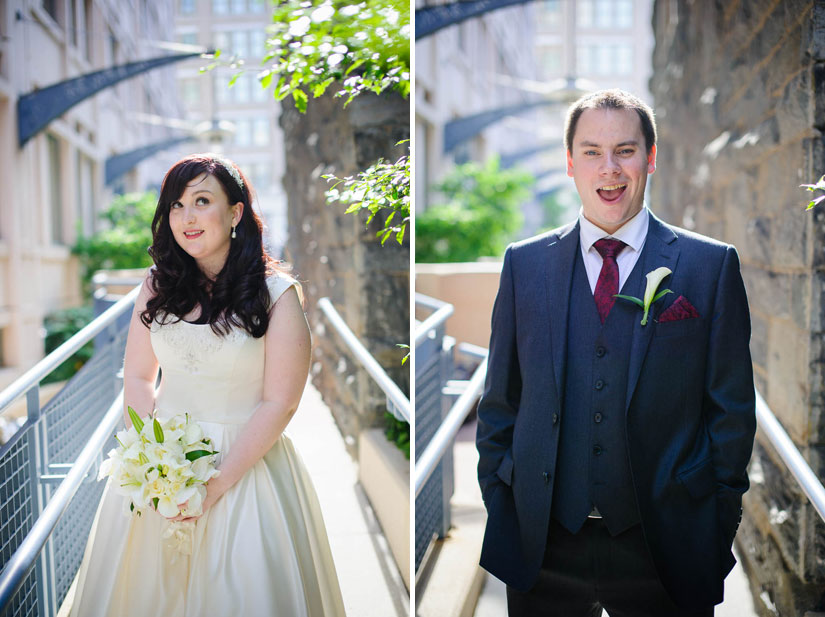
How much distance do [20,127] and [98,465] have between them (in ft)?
4.72

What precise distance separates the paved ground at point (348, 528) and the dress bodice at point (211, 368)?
0.21 metres

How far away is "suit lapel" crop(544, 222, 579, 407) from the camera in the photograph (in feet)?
5.17

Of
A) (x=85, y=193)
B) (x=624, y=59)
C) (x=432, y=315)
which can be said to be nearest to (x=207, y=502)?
(x=432, y=315)

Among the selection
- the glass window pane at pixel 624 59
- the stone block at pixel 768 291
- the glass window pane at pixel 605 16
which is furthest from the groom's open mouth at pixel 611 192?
the glass window pane at pixel 605 16

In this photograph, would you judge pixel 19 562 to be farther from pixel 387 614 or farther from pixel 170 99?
pixel 170 99

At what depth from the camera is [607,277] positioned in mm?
1587

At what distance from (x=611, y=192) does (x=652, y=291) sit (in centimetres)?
24

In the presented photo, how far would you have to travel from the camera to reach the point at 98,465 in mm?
2076

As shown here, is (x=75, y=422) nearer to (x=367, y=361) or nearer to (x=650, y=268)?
(x=367, y=361)

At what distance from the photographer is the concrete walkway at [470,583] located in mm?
1900

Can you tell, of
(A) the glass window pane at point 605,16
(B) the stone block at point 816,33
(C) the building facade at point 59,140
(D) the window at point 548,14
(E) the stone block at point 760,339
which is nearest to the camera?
(B) the stone block at point 816,33

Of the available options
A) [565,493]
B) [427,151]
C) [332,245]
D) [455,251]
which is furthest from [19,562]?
[455,251]

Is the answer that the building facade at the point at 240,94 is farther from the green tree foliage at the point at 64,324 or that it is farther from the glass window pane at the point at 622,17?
the glass window pane at the point at 622,17

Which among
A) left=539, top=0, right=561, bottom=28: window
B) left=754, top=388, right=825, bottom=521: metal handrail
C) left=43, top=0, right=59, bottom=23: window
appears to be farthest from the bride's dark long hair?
left=539, top=0, right=561, bottom=28: window
